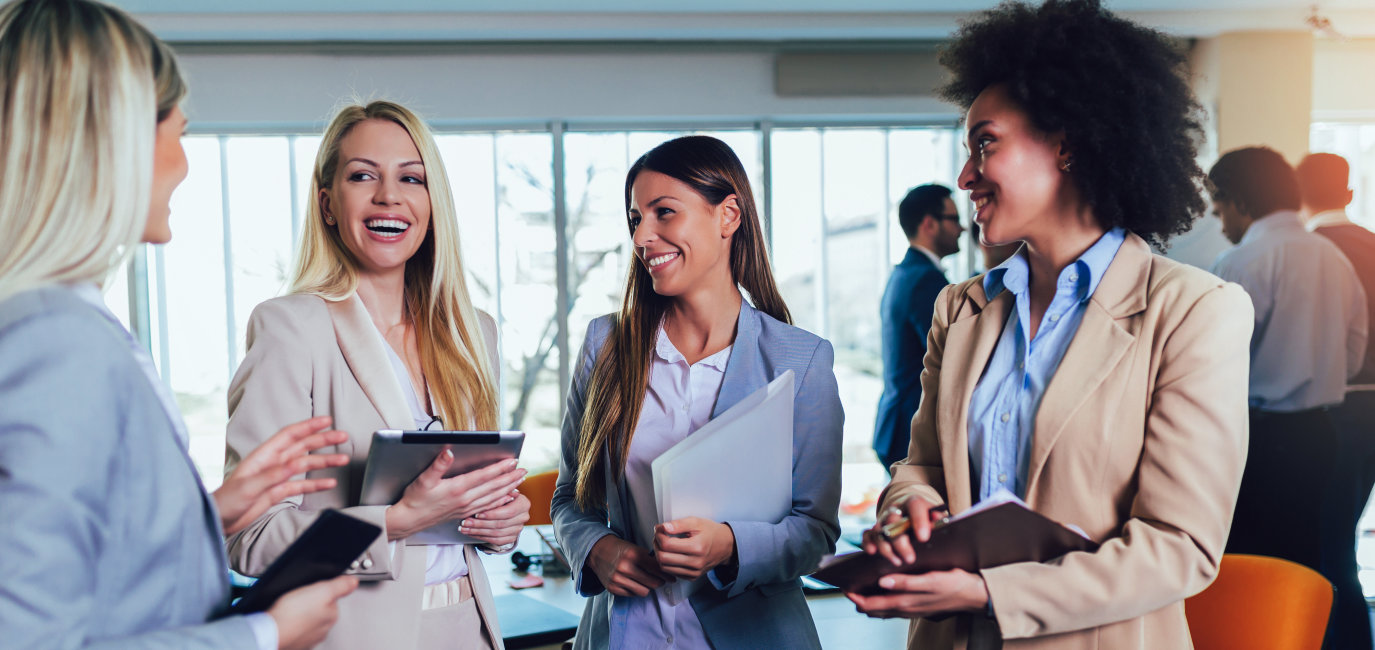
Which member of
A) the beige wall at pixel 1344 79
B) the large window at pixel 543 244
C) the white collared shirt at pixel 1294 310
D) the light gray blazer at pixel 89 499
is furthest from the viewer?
the beige wall at pixel 1344 79

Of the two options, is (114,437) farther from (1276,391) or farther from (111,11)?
(1276,391)

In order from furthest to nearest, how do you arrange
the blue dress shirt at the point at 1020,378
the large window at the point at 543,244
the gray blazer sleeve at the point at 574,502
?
the large window at the point at 543,244 → the gray blazer sleeve at the point at 574,502 → the blue dress shirt at the point at 1020,378

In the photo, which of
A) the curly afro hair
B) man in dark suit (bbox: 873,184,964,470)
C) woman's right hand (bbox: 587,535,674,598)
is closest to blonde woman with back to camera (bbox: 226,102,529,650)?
woman's right hand (bbox: 587,535,674,598)

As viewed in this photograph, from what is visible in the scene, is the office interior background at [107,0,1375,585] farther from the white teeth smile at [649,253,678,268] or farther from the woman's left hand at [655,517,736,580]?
the woman's left hand at [655,517,736,580]

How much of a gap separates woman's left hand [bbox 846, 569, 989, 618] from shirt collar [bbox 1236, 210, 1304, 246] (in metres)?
3.16

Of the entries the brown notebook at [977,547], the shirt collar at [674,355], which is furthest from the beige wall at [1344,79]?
the brown notebook at [977,547]

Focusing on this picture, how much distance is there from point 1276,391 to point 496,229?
4.97 m

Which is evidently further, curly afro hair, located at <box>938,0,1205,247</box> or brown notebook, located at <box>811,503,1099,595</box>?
curly afro hair, located at <box>938,0,1205,247</box>

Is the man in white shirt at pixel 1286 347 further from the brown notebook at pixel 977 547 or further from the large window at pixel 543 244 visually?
the large window at pixel 543 244

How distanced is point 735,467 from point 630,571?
30cm

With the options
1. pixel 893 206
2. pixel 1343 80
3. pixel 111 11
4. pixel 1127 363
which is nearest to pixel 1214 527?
pixel 1127 363

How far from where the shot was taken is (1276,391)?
3.49 m

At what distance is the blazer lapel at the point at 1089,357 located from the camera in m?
1.30

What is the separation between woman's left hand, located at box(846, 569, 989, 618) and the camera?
1.24 metres
